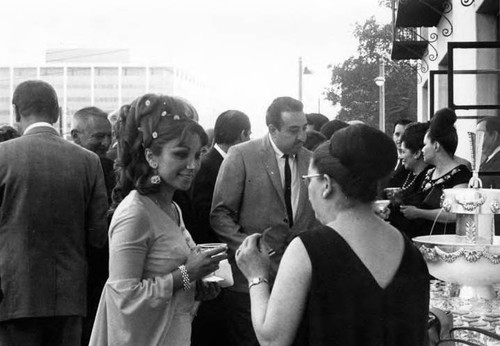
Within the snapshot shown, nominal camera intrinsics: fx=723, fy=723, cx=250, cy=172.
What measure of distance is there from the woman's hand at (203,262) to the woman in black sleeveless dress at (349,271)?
525 mm

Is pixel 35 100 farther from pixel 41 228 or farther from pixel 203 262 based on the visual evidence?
pixel 203 262

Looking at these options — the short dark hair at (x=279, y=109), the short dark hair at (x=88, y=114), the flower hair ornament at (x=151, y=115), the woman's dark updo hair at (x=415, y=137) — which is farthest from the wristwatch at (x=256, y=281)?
the woman's dark updo hair at (x=415, y=137)

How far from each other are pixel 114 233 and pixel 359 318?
39.3 inches

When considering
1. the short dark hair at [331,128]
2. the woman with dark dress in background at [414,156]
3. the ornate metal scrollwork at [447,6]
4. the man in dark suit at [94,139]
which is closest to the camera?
the man in dark suit at [94,139]

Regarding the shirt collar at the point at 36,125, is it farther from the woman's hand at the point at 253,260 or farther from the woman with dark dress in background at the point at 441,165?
the woman with dark dress in background at the point at 441,165

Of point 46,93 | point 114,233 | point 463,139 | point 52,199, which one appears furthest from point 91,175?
point 463,139

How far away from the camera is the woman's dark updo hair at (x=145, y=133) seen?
275cm

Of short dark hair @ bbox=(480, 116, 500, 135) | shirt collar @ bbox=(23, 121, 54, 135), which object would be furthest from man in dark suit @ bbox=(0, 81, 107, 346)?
short dark hair @ bbox=(480, 116, 500, 135)

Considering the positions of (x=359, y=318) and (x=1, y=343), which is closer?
(x=359, y=318)

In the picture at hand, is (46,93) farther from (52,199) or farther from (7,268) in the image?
(7,268)

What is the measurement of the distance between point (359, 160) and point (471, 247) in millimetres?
1233

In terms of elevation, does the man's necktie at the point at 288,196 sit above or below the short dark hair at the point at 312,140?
below

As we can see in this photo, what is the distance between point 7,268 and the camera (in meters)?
3.96

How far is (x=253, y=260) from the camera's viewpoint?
2.36m
